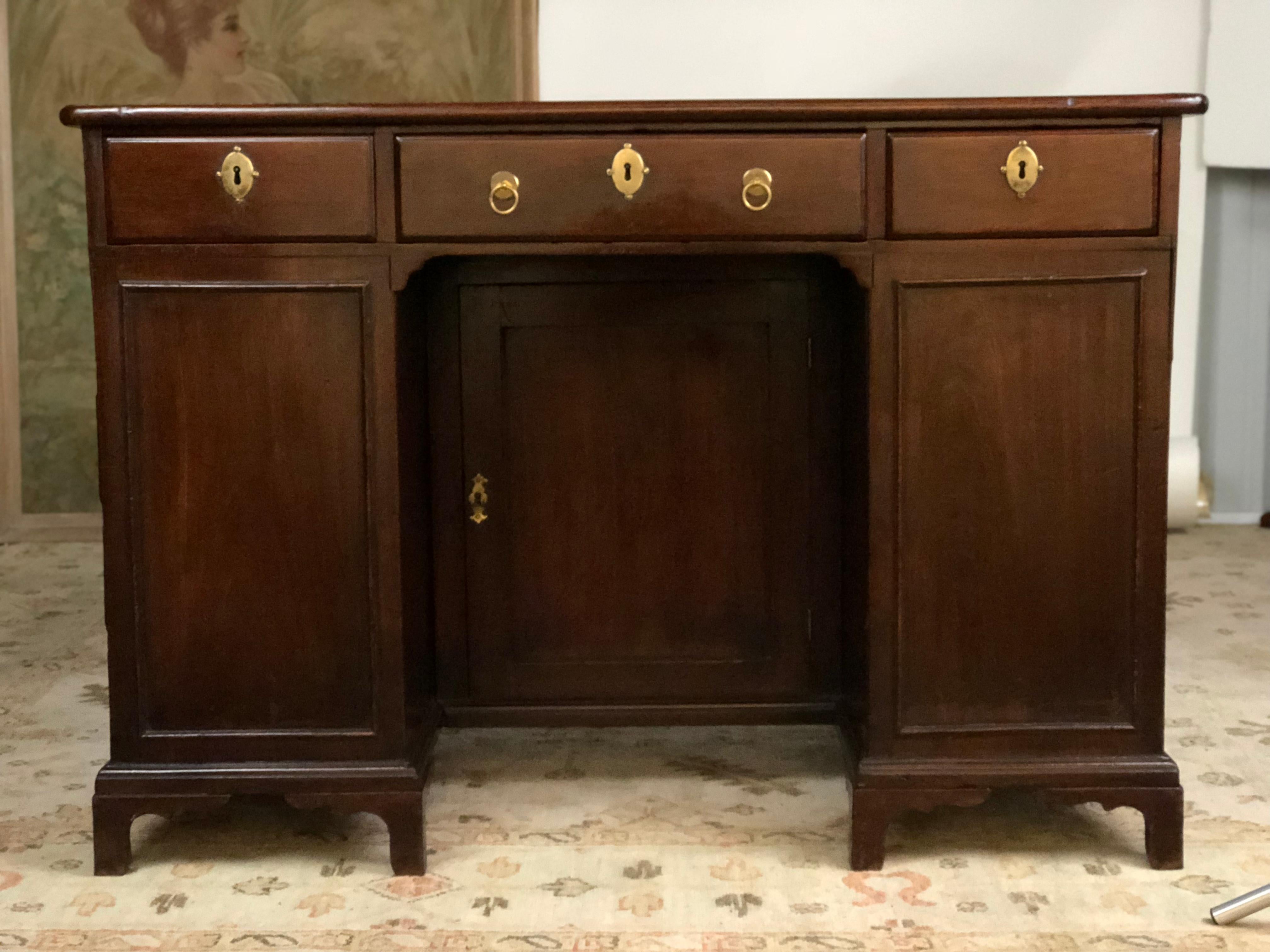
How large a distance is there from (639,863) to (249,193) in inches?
43.4

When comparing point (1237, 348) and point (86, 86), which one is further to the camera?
point (1237, 348)

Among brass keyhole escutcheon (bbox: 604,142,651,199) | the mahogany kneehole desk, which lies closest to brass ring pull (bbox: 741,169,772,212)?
the mahogany kneehole desk

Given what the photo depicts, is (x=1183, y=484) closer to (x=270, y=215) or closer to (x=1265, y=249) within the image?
(x=1265, y=249)

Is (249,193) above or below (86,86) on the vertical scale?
below

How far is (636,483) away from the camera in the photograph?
2.19m

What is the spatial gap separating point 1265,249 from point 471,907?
4.00 metres

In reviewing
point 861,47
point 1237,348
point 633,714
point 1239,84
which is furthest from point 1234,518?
point 633,714

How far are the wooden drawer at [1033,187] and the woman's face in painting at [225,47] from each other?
11.1 ft

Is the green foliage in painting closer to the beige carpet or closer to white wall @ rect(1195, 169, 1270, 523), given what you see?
the beige carpet

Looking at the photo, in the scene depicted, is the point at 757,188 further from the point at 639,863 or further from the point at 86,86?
the point at 86,86

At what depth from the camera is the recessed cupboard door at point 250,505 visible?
1788mm

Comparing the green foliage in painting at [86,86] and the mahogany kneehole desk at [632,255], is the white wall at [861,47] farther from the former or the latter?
the mahogany kneehole desk at [632,255]

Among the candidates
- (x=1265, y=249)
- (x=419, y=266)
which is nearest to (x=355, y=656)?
(x=419, y=266)

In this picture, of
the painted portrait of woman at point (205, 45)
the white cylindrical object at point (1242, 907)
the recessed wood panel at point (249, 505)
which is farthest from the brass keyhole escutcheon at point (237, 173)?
the painted portrait of woman at point (205, 45)
